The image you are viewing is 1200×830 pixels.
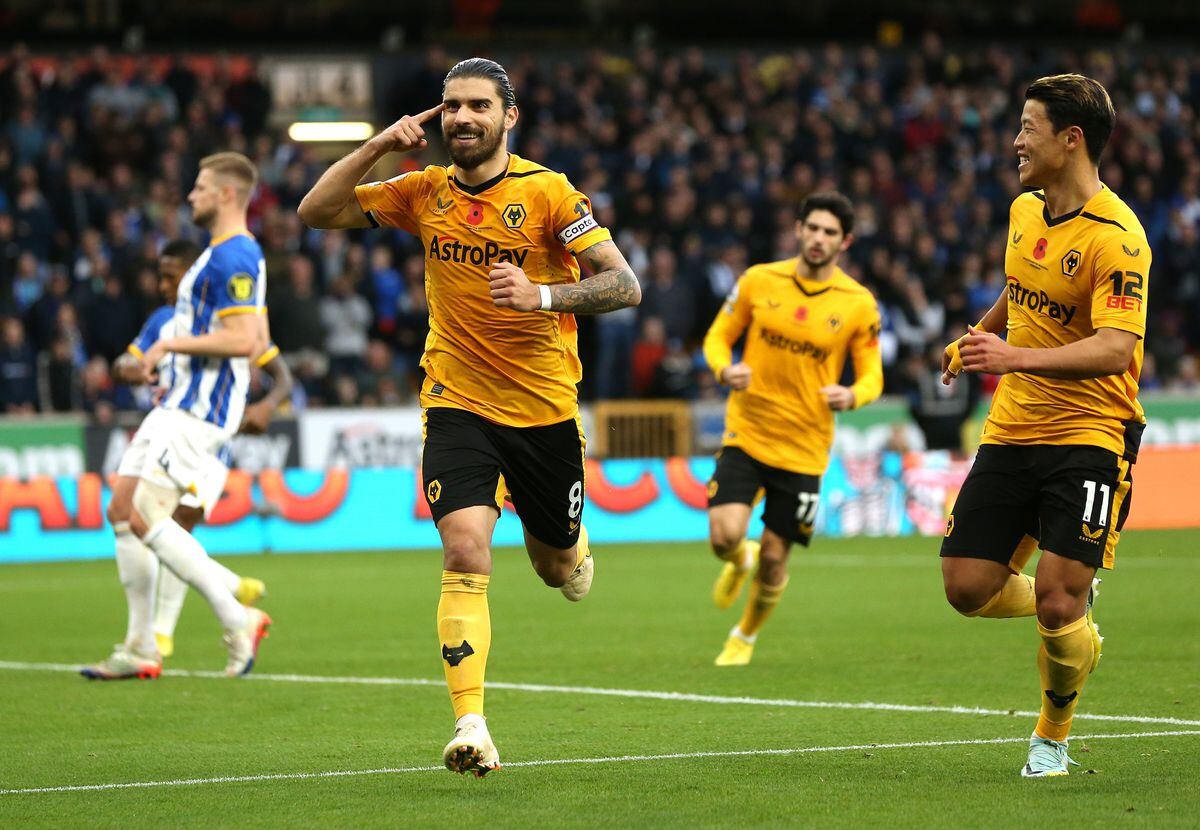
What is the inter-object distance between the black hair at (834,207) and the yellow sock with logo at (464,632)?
186 inches

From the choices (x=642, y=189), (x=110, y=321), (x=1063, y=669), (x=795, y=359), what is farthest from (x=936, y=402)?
(x=1063, y=669)

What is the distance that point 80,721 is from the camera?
852cm

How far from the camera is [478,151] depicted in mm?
6961

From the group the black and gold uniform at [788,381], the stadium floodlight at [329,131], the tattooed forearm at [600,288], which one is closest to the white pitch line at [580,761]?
the tattooed forearm at [600,288]

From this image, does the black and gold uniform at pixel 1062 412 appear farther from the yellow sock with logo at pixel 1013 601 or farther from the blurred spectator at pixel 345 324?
the blurred spectator at pixel 345 324

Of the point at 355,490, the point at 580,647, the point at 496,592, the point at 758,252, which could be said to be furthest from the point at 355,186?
the point at 758,252

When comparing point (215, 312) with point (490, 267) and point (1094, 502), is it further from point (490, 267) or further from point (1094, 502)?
point (1094, 502)

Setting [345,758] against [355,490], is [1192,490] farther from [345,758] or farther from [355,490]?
[345,758]

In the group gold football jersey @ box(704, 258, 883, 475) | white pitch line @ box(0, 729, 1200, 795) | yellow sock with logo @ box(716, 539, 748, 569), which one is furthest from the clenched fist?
yellow sock with logo @ box(716, 539, 748, 569)

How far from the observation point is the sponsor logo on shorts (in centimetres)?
654

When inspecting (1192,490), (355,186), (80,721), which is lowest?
(1192,490)

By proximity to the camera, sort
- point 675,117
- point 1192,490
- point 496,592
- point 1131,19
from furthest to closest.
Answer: point 1131,19, point 675,117, point 1192,490, point 496,592

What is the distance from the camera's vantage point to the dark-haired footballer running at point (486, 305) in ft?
22.3

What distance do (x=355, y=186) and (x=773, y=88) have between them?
22.7m
